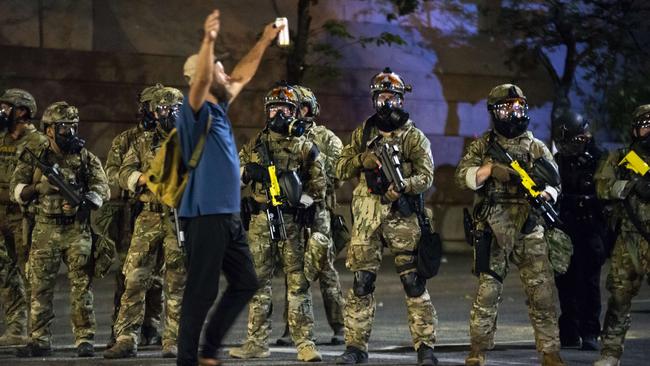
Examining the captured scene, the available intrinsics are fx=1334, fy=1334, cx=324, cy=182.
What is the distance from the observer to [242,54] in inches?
797

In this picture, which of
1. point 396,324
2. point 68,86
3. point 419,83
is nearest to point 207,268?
point 396,324

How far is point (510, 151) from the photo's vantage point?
10367 mm

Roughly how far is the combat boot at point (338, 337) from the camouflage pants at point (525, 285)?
232 centimetres

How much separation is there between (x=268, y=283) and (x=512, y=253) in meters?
2.11

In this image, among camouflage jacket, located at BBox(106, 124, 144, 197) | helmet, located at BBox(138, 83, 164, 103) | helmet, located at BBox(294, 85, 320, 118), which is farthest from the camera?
helmet, located at BBox(294, 85, 320, 118)

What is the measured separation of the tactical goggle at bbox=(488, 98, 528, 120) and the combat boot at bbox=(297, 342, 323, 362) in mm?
2388

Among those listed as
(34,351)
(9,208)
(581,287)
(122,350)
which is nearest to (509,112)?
(581,287)

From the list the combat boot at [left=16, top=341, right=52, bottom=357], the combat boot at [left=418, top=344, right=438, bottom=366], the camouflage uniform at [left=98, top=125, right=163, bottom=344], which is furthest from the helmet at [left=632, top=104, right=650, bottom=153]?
the combat boot at [left=16, top=341, right=52, bottom=357]

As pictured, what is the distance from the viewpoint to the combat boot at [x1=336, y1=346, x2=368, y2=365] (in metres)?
10.5

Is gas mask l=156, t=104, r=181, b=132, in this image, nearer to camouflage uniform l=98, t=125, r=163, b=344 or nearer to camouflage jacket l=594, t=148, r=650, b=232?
camouflage uniform l=98, t=125, r=163, b=344

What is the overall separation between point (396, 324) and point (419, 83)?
→ 8.67m

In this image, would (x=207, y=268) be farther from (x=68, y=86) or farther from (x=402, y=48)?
(x=402, y=48)

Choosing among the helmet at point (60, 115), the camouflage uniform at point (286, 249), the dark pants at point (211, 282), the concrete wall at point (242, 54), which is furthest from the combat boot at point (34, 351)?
the concrete wall at point (242, 54)

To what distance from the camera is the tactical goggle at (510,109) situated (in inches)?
407
